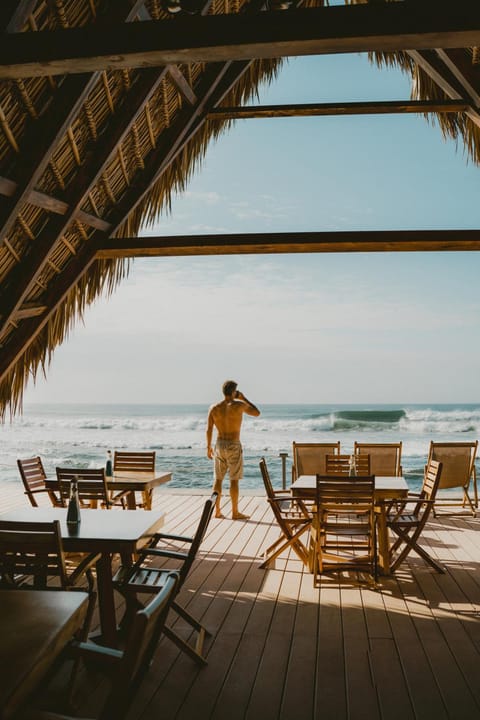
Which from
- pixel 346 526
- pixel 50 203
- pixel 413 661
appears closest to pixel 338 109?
pixel 50 203

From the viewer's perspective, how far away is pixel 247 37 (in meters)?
2.59

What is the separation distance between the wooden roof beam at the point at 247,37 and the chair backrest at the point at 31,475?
4.28m

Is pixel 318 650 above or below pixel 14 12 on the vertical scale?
below

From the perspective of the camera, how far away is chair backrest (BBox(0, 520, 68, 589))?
2957mm

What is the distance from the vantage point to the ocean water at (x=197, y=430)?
22.4 m

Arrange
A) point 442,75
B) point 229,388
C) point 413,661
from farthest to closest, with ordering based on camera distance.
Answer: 1. point 229,388
2. point 442,75
3. point 413,661

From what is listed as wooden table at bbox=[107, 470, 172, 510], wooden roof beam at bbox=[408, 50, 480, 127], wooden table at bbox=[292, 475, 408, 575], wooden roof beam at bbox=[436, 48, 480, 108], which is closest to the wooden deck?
wooden table at bbox=[292, 475, 408, 575]

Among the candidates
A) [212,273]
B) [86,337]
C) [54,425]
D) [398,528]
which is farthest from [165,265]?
[398,528]

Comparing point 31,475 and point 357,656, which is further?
point 31,475

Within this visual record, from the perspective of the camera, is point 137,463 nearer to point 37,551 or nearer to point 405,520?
point 405,520

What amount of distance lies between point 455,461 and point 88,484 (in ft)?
16.3

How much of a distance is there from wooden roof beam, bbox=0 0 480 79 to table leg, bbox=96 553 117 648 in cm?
260

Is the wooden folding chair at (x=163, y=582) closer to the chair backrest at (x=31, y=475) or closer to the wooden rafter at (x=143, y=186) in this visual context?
the chair backrest at (x=31, y=475)

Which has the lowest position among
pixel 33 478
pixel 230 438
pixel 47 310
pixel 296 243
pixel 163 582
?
pixel 163 582
